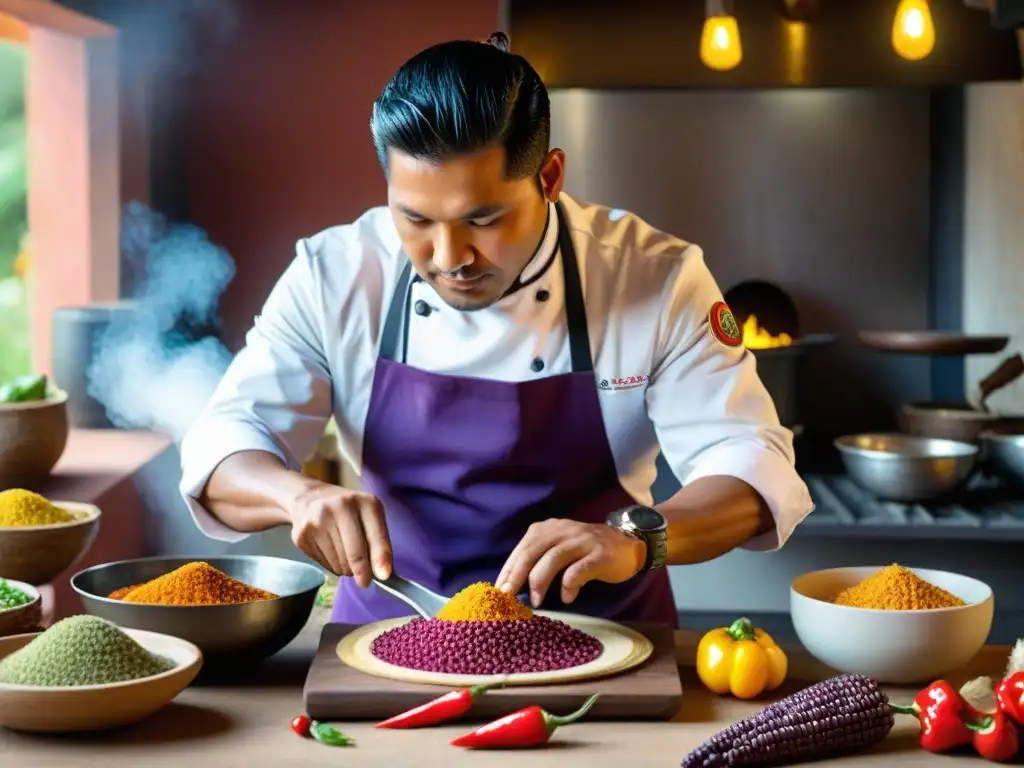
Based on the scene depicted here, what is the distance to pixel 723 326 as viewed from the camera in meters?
2.26

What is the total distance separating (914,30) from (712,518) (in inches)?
84.3

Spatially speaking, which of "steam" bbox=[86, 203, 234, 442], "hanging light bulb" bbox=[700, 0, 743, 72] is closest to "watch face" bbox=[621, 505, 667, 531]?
"hanging light bulb" bbox=[700, 0, 743, 72]

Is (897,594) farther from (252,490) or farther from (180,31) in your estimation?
(180,31)

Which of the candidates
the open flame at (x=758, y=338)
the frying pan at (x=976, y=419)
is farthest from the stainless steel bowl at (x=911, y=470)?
the open flame at (x=758, y=338)

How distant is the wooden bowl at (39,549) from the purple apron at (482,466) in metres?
0.48

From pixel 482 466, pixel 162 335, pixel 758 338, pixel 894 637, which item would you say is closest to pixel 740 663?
pixel 894 637

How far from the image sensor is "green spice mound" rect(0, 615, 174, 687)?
1525mm

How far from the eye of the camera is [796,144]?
166 inches

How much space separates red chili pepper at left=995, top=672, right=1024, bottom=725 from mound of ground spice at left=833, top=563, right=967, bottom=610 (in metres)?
0.21

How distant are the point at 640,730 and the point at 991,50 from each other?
3071 mm

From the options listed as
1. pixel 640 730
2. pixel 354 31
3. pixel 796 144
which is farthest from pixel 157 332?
pixel 640 730

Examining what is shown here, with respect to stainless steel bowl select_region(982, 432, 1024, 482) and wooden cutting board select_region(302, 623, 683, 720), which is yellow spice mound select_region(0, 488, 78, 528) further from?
stainless steel bowl select_region(982, 432, 1024, 482)

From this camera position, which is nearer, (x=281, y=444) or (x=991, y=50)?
(x=281, y=444)

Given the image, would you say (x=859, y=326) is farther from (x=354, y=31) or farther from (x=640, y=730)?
(x=640, y=730)
